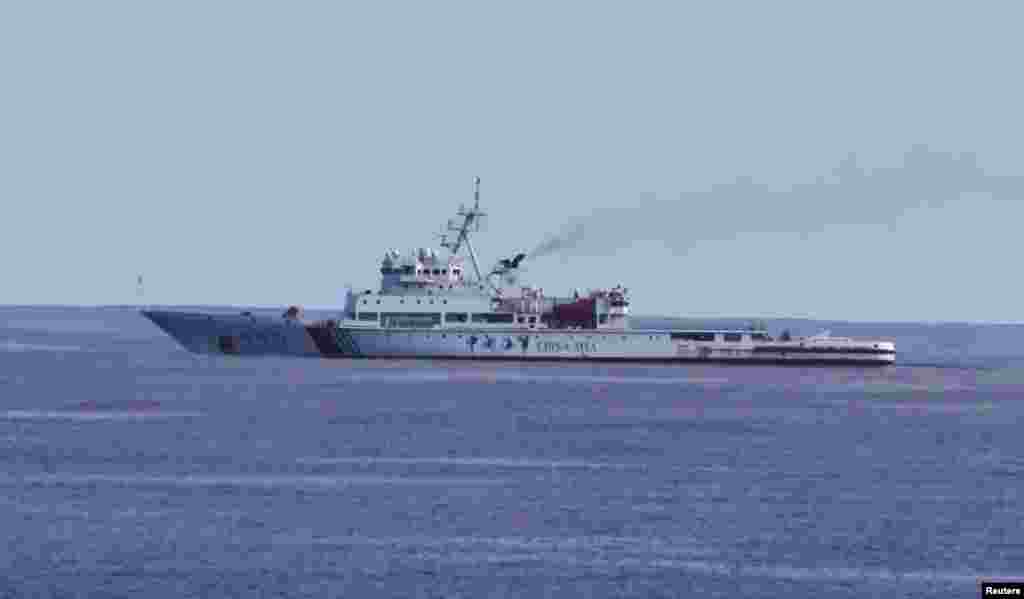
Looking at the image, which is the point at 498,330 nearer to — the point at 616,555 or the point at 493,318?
the point at 493,318

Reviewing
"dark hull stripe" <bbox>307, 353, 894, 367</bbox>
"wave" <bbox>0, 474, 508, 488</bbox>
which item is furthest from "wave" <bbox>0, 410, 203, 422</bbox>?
"dark hull stripe" <bbox>307, 353, 894, 367</bbox>

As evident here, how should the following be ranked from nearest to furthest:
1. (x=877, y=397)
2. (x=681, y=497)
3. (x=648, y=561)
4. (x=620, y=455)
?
(x=648, y=561) → (x=681, y=497) → (x=620, y=455) → (x=877, y=397)

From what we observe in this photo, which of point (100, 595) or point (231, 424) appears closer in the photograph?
point (100, 595)

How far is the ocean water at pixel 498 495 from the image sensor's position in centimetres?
4362

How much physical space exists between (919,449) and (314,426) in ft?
91.1

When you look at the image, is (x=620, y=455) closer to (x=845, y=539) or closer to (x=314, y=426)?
(x=314, y=426)

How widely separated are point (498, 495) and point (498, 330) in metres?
78.2

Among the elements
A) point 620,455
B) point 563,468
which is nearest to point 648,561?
point 563,468

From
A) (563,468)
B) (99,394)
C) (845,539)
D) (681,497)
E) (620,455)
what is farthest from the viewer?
(99,394)

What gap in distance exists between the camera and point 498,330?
136000 mm

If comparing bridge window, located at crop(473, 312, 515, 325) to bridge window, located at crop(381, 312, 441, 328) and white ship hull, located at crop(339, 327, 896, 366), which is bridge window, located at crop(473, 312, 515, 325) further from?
bridge window, located at crop(381, 312, 441, 328)

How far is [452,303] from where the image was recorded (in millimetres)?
135125

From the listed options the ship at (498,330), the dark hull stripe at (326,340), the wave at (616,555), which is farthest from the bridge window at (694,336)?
the wave at (616,555)

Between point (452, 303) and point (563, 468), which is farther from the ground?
point (452, 303)
